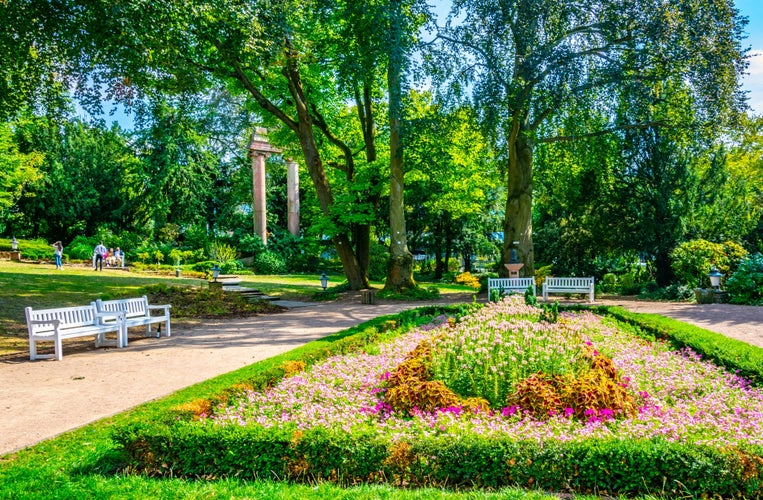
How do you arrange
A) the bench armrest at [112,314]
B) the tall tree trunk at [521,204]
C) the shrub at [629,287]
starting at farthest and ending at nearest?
the shrub at [629,287], the tall tree trunk at [521,204], the bench armrest at [112,314]

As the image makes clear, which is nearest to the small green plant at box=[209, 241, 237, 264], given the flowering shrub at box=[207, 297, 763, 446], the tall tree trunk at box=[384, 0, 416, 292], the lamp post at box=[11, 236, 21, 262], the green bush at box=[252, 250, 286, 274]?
the green bush at box=[252, 250, 286, 274]

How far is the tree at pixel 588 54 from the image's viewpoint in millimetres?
13727

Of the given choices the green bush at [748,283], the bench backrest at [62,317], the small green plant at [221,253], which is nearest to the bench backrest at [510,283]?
the green bush at [748,283]

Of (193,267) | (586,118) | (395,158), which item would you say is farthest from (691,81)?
(193,267)

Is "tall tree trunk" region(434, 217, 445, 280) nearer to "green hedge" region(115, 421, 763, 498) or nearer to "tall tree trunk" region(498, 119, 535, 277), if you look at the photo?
"tall tree trunk" region(498, 119, 535, 277)

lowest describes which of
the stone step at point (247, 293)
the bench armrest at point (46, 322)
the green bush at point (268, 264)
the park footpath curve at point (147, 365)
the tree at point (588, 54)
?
the park footpath curve at point (147, 365)

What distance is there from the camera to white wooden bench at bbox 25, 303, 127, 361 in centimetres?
795

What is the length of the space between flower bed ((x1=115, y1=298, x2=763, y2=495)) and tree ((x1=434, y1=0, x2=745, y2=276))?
9.63 meters

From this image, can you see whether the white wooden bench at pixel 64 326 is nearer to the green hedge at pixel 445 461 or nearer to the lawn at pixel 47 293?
the lawn at pixel 47 293

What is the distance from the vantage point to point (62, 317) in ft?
28.2

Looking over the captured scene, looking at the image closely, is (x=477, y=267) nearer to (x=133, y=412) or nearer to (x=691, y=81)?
(x=691, y=81)

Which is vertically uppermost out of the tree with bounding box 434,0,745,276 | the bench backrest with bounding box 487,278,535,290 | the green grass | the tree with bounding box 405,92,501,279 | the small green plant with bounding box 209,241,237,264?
the tree with bounding box 434,0,745,276

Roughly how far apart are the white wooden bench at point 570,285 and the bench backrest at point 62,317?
11.7m

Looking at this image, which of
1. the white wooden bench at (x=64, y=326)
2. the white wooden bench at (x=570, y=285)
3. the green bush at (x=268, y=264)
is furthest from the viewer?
the green bush at (x=268, y=264)
